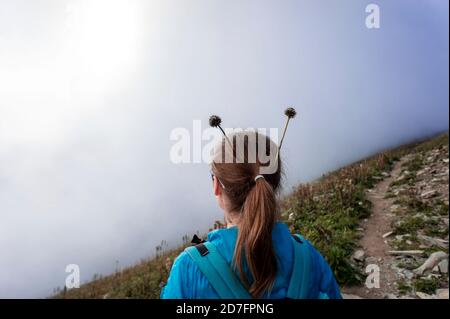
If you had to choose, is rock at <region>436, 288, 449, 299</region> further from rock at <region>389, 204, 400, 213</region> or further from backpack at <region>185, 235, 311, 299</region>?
backpack at <region>185, 235, 311, 299</region>

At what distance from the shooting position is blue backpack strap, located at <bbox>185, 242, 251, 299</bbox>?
78.8 inches

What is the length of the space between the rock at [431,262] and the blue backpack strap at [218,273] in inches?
270

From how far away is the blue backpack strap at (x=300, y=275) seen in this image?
208 cm

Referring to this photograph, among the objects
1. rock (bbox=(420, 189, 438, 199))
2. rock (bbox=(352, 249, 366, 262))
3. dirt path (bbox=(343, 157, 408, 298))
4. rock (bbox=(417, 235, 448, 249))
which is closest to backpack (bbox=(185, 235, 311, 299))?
dirt path (bbox=(343, 157, 408, 298))

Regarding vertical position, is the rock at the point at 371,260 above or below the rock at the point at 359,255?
below

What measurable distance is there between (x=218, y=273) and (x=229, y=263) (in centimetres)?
9

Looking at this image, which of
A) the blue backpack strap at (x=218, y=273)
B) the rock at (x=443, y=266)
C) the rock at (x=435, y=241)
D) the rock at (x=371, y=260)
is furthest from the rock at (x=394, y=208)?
the blue backpack strap at (x=218, y=273)

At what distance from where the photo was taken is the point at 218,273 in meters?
2.01

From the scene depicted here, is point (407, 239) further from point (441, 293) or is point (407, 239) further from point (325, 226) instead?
point (441, 293)

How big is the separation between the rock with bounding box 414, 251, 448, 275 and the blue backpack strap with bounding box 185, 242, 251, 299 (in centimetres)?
685

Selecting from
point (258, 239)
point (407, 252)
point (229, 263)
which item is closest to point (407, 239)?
point (407, 252)

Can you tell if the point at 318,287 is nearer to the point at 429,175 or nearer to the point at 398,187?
the point at 398,187

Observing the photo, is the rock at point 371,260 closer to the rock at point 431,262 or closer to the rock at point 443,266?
the rock at point 431,262
